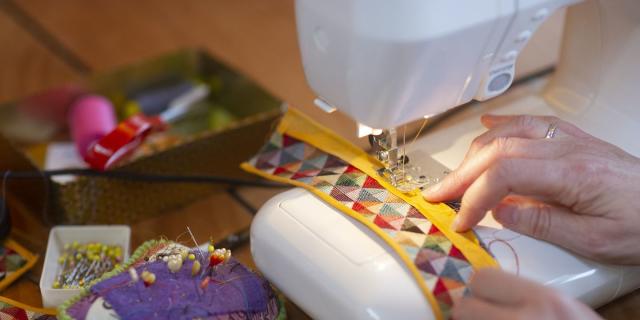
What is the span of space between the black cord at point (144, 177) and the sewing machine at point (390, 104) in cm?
28

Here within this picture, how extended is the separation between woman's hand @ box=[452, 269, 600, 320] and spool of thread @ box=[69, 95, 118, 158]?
71 centimetres

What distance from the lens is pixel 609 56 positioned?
96 cm

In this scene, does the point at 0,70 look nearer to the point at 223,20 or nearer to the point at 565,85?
the point at 223,20

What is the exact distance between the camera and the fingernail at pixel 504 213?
811mm

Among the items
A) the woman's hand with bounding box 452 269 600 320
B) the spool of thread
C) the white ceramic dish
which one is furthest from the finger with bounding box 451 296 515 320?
the spool of thread

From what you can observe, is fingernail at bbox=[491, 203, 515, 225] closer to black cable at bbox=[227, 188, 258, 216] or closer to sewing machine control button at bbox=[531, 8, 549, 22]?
sewing machine control button at bbox=[531, 8, 549, 22]

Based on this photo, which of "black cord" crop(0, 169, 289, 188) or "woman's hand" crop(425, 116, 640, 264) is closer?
"woman's hand" crop(425, 116, 640, 264)

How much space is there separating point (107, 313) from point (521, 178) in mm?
433

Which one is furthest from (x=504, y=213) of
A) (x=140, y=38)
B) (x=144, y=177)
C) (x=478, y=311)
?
(x=140, y=38)

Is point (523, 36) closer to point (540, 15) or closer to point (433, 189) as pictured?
point (540, 15)

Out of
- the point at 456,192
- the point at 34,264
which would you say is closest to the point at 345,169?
the point at 456,192

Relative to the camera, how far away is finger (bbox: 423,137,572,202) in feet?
2.61

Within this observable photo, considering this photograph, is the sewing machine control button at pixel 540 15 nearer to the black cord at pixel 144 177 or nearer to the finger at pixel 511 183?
the finger at pixel 511 183

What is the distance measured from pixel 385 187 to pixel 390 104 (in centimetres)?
14
